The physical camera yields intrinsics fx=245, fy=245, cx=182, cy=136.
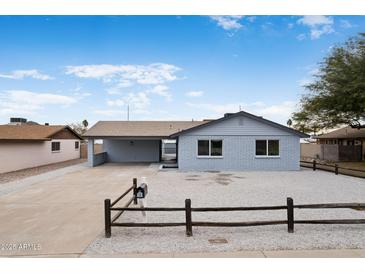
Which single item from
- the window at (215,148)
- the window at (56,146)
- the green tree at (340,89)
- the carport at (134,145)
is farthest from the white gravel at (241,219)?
the window at (56,146)

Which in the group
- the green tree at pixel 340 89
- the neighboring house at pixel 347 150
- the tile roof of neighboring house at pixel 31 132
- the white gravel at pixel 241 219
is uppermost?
the green tree at pixel 340 89

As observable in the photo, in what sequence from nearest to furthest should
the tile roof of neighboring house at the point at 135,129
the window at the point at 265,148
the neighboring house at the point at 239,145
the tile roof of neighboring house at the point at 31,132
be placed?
1. the neighboring house at the point at 239,145
2. the window at the point at 265,148
3. the tile roof of neighboring house at the point at 31,132
4. the tile roof of neighboring house at the point at 135,129

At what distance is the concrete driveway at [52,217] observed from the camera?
5.01 meters

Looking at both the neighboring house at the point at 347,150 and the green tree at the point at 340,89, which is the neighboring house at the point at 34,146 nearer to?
the green tree at the point at 340,89

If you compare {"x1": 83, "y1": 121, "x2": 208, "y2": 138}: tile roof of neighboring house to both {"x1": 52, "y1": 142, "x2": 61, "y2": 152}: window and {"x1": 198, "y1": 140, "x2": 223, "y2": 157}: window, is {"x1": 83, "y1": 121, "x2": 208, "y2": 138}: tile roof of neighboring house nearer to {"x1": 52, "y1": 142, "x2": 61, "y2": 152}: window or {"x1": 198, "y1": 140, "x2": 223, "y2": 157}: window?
{"x1": 198, "y1": 140, "x2": 223, "y2": 157}: window

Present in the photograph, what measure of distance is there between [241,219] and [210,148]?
11230mm

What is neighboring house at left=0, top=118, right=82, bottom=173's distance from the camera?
1703cm

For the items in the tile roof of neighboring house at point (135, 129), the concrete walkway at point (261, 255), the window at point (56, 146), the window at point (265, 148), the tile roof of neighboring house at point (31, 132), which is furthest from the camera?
the window at point (56, 146)

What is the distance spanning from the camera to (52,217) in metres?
6.93

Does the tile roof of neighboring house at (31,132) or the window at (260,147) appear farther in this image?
the tile roof of neighboring house at (31,132)

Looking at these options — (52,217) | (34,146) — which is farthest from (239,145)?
(34,146)

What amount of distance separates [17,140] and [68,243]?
15704 mm

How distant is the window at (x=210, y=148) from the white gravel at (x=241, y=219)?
5.43 m

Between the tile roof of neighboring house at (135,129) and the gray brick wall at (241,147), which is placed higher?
the tile roof of neighboring house at (135,129)
